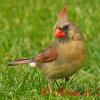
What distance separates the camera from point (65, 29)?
6613 millimetres

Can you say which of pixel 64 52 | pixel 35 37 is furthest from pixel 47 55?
pixel 35 37

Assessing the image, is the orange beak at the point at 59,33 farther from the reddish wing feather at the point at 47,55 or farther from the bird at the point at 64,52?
the reddish wing feather at the point at 47,55

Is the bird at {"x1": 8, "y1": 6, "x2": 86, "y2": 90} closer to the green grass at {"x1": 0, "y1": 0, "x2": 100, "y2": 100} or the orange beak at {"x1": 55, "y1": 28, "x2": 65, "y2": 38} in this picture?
the orange beak at {"x1": 55, "y1": 28, "x2": 65, "y2": 38}

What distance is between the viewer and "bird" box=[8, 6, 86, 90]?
651cm

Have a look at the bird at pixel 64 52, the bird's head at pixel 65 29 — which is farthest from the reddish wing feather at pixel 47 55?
the bird's head at pixel 65 29

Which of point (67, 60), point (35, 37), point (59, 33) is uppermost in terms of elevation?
point (59, 33)

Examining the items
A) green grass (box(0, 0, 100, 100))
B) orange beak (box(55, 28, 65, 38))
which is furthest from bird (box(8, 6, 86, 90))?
green grass (box(0, 0, 100, 100))

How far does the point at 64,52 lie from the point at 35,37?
10.2 ft

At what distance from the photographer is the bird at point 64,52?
651 cm

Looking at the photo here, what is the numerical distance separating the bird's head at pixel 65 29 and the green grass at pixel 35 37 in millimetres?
597

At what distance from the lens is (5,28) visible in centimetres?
965

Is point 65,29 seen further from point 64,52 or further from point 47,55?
point 47,55

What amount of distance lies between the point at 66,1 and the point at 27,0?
706 mm

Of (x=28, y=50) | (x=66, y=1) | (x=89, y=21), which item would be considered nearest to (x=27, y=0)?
(x=66, y=1)
